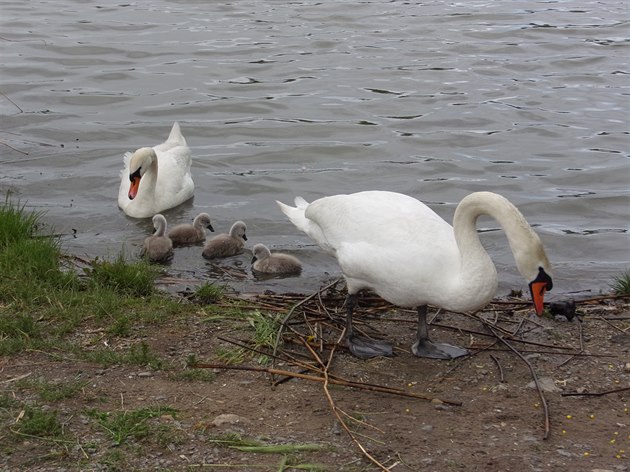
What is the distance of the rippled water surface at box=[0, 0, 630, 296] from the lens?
948cm

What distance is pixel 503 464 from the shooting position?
4.42 m

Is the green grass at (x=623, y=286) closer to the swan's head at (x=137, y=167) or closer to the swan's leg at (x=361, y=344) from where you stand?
the swan's leg at (x=361, y=344)

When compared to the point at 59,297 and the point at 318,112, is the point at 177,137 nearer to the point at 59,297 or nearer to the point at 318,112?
the point at 318,112

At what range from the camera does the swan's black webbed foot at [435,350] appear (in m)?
5.75

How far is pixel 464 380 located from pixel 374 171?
546 cm

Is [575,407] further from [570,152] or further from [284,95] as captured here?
[284,95]

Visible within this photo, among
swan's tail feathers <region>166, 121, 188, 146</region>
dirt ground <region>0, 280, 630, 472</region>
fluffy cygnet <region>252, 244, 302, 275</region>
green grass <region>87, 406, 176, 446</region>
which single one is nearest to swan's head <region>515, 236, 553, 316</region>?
dirt ground <region>0, 280, 630, 472</region>

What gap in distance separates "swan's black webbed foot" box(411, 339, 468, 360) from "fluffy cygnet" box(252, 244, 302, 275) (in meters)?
2.30

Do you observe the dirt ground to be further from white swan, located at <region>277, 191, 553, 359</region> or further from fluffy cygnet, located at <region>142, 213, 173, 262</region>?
fluffy cygnet, located at <region>142, 213, 173, 262</region>

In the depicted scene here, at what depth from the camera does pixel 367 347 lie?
18.9 ft

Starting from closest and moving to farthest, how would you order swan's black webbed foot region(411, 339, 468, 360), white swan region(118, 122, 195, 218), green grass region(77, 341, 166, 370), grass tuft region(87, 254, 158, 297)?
1. green grass region(77, 341, 166, 370)
2. swan's black webbed foot region(411, 339, 468, 360)
3. grass tuft region(87, 254, 158, 297)
4. white swan region(118, 122, 195, 218)

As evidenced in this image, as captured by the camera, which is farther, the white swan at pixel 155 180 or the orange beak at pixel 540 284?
the white swan at pixel 155 180

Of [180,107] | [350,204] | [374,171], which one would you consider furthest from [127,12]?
[350,204]

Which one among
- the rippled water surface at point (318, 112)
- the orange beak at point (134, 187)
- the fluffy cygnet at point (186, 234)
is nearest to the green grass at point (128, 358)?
the rippled water surface at point (318, 112)
